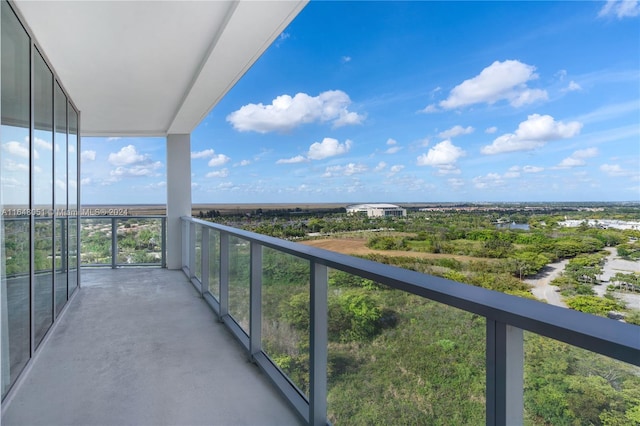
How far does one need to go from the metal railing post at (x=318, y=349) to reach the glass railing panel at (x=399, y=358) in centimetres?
4

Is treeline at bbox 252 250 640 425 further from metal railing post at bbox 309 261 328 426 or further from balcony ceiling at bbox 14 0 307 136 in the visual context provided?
balcony ceiling at bbox 14 0 307 136

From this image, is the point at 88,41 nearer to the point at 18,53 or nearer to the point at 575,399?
the point at 18,53

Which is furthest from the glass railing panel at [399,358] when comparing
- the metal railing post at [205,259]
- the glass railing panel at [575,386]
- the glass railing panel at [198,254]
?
the glass railing panel at [198,254]

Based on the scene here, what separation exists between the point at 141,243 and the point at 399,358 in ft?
24.5

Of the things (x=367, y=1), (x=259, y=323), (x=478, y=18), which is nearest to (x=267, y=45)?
(x=259, y=323)

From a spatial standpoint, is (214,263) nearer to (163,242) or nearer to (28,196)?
(28,196)

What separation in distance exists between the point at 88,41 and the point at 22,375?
2.99m

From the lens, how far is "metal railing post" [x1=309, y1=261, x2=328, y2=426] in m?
1.96

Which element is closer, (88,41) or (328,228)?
(88,41)

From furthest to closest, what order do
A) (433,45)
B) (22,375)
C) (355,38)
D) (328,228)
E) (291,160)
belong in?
(291,160), (355,38), (433,45), (328,228), (22,375)

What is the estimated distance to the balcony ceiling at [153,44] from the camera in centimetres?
277

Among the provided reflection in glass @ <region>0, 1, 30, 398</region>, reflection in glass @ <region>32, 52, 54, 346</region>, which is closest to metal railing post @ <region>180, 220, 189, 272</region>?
reflection in glass @ <region>32, 52, 54, 346</region>

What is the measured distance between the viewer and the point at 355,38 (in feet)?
52.9

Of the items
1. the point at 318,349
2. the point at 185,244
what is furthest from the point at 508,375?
the point at 185,244
